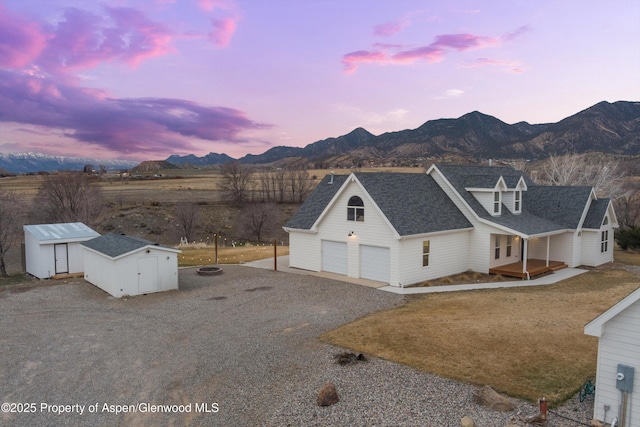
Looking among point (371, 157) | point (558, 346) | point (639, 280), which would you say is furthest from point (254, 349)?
point (371, 157)

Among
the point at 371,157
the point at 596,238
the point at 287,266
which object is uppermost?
the point at 371,157

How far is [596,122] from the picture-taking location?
11225 cm

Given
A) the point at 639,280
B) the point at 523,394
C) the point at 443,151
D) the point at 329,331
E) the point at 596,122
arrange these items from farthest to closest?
the point at 443,151 < the point at 596,122 < the point at 639,280 < the point at 329,331 < the point at 523,394

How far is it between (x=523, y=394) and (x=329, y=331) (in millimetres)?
6113

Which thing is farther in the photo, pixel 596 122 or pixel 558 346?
pixel 596 122

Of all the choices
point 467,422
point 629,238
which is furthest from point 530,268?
point 467,422

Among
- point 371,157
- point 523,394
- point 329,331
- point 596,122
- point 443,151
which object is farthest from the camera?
point 371,157

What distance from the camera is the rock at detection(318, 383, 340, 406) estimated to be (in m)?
9.27

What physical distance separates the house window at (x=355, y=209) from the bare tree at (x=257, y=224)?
1310 inches

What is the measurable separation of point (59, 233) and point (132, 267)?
26.7 ft

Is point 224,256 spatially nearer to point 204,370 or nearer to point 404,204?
point 404,204

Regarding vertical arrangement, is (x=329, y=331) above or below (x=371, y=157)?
A: below

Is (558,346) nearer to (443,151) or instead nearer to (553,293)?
(553,293)

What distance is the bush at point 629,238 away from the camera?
32156mm
